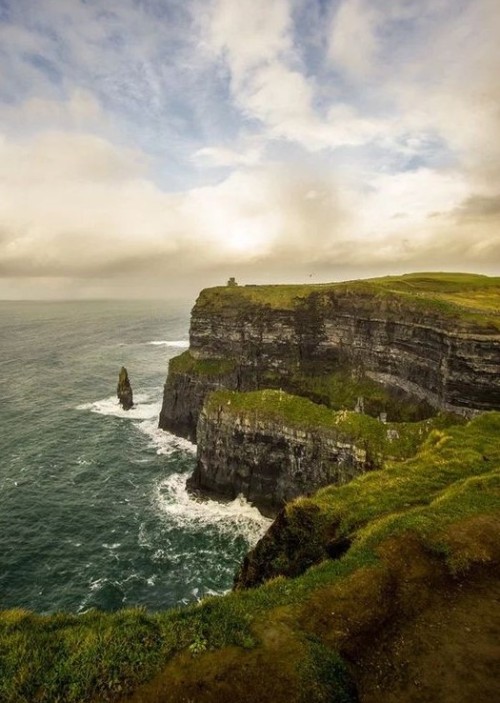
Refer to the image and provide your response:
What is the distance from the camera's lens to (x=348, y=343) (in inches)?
2793

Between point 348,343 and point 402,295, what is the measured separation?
12.1 meters

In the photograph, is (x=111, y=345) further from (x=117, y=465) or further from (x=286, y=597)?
(x=286, y=597)

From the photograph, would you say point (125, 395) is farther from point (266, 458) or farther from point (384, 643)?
point (384, 643)

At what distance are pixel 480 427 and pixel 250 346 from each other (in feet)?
161

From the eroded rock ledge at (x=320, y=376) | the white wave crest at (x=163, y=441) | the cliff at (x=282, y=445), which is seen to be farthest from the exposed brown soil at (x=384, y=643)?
the white wave crest at (x=163, y=441)

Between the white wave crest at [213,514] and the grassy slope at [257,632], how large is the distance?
27381 millimetres

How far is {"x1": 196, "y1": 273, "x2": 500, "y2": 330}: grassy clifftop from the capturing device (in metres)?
54.7

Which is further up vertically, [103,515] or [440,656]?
[440,656]

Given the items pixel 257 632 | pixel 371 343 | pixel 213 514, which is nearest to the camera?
pixel 257 632

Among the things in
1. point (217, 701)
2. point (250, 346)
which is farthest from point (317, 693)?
point (250, 346)

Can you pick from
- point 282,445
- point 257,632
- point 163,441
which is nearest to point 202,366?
point 163,441

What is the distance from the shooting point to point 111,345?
163 metres

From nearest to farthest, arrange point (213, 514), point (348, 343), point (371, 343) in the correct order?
point (213, 514) < point (371, 343) < point (348, 343)

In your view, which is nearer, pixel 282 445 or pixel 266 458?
pixel 282 445
